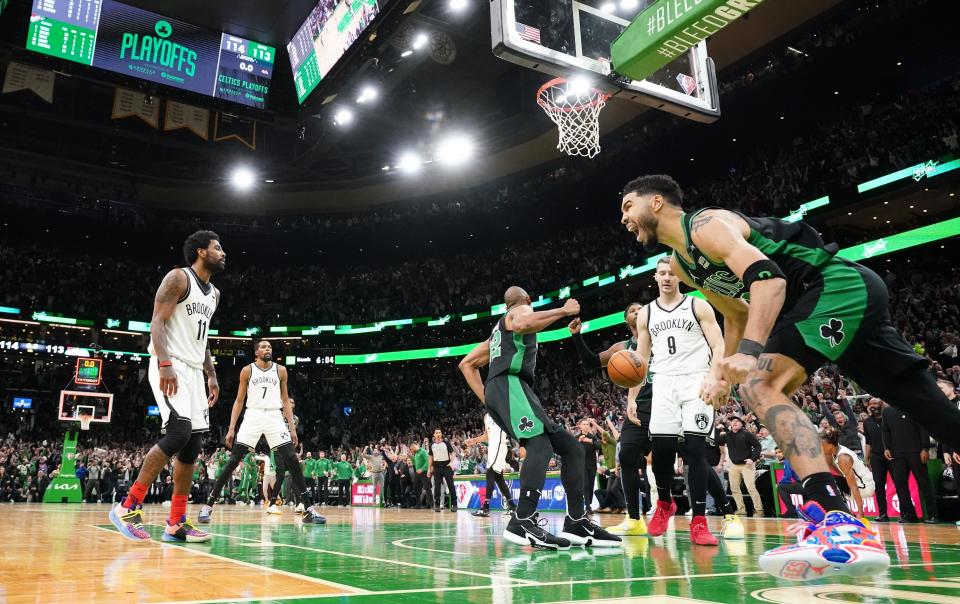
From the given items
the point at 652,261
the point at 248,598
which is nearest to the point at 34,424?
the point at 652,261

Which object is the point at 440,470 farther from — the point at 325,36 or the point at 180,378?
the point at 180,378

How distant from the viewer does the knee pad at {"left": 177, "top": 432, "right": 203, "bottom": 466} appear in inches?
220

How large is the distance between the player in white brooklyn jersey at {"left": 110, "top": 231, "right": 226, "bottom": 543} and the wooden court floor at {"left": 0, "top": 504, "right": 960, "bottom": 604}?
31cm

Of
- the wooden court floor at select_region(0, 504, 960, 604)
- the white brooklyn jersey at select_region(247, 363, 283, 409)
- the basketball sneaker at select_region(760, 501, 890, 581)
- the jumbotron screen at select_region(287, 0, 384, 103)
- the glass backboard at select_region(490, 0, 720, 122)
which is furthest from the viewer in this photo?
the jumbotron screen at select_region(287, 0, 384, 103)

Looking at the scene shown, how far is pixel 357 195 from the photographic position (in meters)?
37.1

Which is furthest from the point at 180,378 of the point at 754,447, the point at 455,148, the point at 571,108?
the point at 455,148

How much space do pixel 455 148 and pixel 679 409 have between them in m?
24.9

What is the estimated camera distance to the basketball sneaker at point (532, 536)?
16.5 ft

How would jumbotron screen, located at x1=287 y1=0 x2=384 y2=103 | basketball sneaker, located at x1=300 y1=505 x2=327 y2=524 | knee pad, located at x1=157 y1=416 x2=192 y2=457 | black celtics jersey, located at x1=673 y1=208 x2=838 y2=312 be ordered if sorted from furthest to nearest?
1. jumbotron screen, located at x1=287 y1=0 x2=384 y2=103
2. basketball sneaker, located at x1=300 y1=505 x2=327 y2=524
3. knee pad, located at x1=157 y1=416 x2=192 y2=457
4. black celtics jersey, located at x1=673 y1=208 x2=838 y2=312

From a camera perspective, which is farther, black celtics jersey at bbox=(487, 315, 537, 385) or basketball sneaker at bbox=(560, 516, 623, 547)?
black celtics jersey at bbox=(487, 315, 537, 385)

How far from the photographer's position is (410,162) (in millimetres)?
30953

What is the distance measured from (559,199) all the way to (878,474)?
23944mm

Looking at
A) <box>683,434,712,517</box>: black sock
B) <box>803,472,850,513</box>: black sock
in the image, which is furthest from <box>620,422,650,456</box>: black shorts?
<box>803,472,850,513</box>: black sock

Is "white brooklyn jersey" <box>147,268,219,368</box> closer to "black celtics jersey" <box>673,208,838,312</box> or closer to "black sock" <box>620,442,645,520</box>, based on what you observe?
"black sock" <box>620,442,645,520</box>
